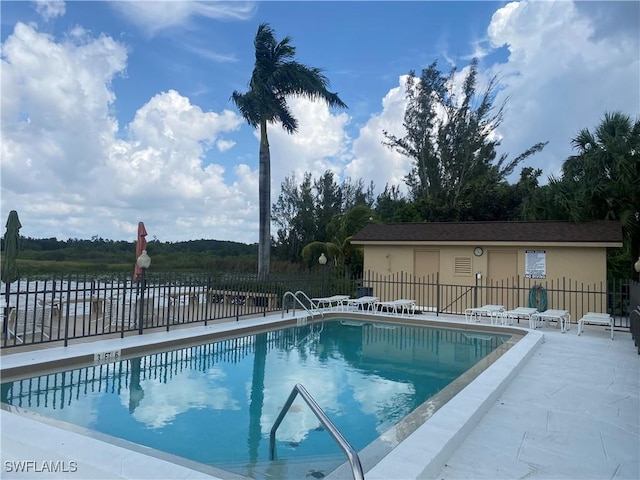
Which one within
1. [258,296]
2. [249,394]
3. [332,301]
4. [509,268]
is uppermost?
[509,268]

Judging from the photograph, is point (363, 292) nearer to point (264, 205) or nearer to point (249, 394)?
point (264, 205)

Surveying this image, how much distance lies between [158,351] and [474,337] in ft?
24.7

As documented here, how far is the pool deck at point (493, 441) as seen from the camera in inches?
134

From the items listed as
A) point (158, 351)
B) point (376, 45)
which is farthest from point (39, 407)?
point (376, 45)

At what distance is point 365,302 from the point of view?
14102mm

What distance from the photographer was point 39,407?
5297mm

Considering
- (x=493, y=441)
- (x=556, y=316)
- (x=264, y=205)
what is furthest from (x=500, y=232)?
(x=493, y=441)

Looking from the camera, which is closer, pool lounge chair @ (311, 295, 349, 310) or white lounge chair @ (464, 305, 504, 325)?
white lounge chair @ (464, 305, 504, 325)

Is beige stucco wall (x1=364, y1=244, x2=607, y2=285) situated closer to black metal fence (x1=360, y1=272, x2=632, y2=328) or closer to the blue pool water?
black metal fence (x1=360, y1=272, x2=632, y2=328)

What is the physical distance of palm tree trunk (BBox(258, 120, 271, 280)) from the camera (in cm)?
1797

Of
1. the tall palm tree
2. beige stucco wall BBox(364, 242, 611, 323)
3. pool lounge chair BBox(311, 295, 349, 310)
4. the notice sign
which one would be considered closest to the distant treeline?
pool lounge chair BBox(311, 295, 349, 310)

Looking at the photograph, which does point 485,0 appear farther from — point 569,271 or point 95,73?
point 95,73

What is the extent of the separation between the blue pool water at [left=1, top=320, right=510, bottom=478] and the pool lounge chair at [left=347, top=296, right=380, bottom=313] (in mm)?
3597
